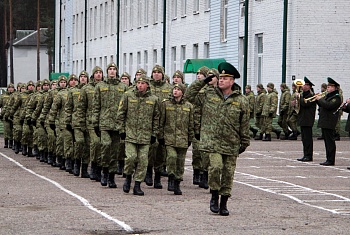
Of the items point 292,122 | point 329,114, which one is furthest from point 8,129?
point 329,114

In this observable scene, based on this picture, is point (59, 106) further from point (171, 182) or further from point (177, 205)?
point (177, 205)

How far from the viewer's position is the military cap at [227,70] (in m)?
14.0

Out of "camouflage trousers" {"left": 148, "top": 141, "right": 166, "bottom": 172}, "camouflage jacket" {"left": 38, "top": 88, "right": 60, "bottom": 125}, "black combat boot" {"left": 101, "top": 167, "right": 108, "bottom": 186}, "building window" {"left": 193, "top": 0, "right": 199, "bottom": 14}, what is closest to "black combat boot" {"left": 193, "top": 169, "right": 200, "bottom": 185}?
"camouflage trousers" {"left": 148, "top": 141, "right": 166, "bottom": 172}

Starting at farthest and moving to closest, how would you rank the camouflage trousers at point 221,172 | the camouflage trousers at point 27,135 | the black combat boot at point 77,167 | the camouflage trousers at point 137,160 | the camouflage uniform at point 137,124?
1. the camouflage trousers at point 27,135
2. the black combat boot at point 77,167
3. the camouflage uniform at point 137,124
4. the camouflage trousers at point 137,160
5. the camouflage trousers at point 221,172

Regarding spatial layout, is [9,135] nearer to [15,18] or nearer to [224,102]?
[224,102]

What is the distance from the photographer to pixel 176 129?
58.3 feet

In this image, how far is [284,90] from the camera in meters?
36.3

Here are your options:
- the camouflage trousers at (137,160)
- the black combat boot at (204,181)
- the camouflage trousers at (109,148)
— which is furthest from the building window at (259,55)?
the camouflage trousers at (137,160)

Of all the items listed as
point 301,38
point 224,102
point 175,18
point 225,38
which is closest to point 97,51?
point 175,18

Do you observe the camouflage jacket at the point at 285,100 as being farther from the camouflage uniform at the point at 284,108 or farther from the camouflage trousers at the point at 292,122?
the camouflage trousers at the point at 292,122

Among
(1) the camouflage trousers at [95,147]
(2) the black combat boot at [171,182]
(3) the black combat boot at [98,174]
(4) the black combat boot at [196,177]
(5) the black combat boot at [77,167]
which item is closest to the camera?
(2) the black combat boot at [171,182]

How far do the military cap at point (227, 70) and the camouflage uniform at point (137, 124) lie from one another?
10.8 feet

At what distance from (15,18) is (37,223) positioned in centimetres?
12750

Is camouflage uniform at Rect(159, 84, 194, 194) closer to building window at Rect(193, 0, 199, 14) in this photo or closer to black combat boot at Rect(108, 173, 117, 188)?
black combat boot at Rect(108, 173, 117, 188)
